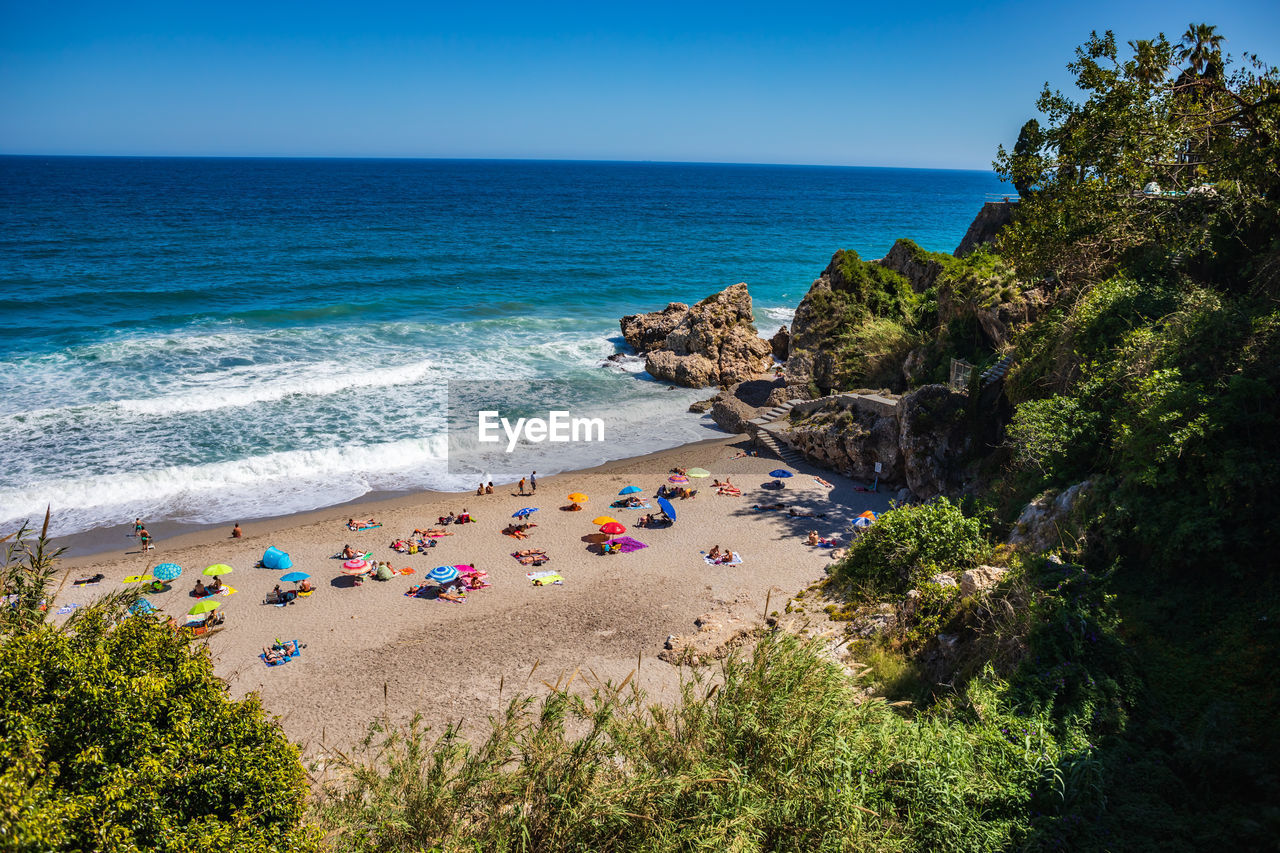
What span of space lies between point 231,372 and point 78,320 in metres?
13.6

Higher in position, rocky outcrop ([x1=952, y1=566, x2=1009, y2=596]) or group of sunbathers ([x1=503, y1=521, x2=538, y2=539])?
rocky outcrop ([x1=952, y1=566, x2=1009, y2=596])

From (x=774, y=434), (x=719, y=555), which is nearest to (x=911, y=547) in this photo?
(x=719, y=555)

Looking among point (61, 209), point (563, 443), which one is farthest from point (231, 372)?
point (61, 209)

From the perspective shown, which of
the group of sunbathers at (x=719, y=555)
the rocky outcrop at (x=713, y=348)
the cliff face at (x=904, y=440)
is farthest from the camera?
the rocky outcrop at (x=713, y=348)

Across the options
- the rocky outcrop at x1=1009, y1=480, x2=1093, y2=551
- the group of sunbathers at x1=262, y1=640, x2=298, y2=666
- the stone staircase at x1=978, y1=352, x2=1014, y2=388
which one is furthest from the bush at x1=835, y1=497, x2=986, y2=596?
the group of sunbathers at x1=262, y1=640, x2=298, y2=666

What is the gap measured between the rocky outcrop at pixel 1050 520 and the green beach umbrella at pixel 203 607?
712 inches

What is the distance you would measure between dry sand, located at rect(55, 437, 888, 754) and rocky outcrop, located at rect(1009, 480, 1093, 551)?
5.73 metres

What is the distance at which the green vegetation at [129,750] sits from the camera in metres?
5.83

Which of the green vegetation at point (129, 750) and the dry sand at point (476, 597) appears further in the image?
the dry sand at point (476, 597)

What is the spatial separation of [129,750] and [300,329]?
129 feet

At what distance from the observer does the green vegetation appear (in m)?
5.83

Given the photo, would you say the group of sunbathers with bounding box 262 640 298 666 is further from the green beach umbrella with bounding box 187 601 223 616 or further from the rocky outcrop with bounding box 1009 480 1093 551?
the rocky outcrop with bounding box 1009 480 1093 551

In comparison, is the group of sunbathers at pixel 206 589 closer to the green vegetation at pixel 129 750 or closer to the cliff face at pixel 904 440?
the green vegetation at pixel 129 750

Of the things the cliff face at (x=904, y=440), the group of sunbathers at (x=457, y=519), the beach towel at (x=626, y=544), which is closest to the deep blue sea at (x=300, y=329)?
the group of sunbathers at (x=457, y=519)
